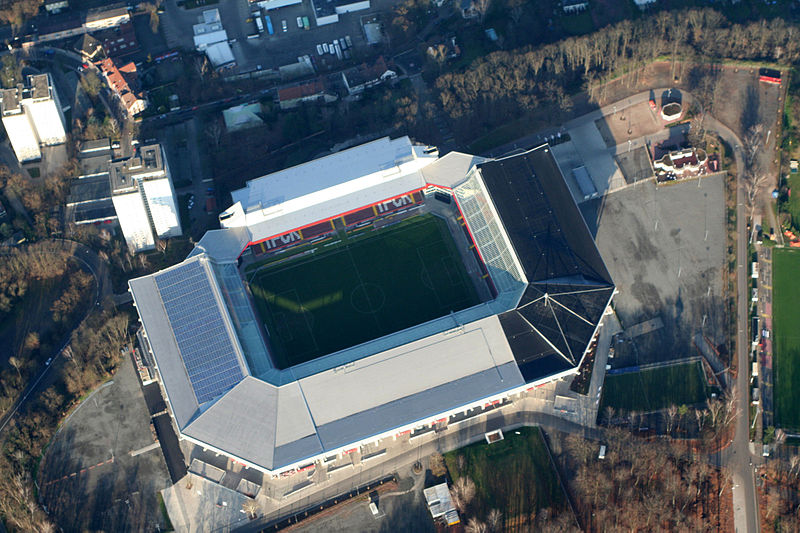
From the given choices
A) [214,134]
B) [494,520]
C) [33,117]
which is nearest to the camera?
[494,520]

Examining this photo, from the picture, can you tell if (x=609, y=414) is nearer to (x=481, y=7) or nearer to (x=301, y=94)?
(x=301, y=94)

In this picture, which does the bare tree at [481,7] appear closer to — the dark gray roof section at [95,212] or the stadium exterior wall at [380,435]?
the stadium exterior wall at [380,435]

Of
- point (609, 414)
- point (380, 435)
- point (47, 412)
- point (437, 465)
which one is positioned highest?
point (47, 412)

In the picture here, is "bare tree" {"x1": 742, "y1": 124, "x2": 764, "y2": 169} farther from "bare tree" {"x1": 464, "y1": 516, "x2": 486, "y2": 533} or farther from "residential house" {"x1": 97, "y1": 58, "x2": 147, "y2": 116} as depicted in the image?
"residential house" {"x1": 97, "y1": 58, "x2": 147, "y2": 116}

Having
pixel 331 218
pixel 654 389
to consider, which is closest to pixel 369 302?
pixel 331 218

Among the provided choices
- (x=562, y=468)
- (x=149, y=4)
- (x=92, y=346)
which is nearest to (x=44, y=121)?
(x=149, y=4)

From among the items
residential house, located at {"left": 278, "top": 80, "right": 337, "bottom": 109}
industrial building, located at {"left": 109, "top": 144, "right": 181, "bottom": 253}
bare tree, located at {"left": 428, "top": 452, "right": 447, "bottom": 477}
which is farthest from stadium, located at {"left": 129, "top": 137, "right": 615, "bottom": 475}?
residential house, located at {"left": 278, "top": 80, "right": 337, "bottom": 109}

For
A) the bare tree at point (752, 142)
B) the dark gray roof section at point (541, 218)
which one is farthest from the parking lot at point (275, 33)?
the bare tree at point (752, 142)
